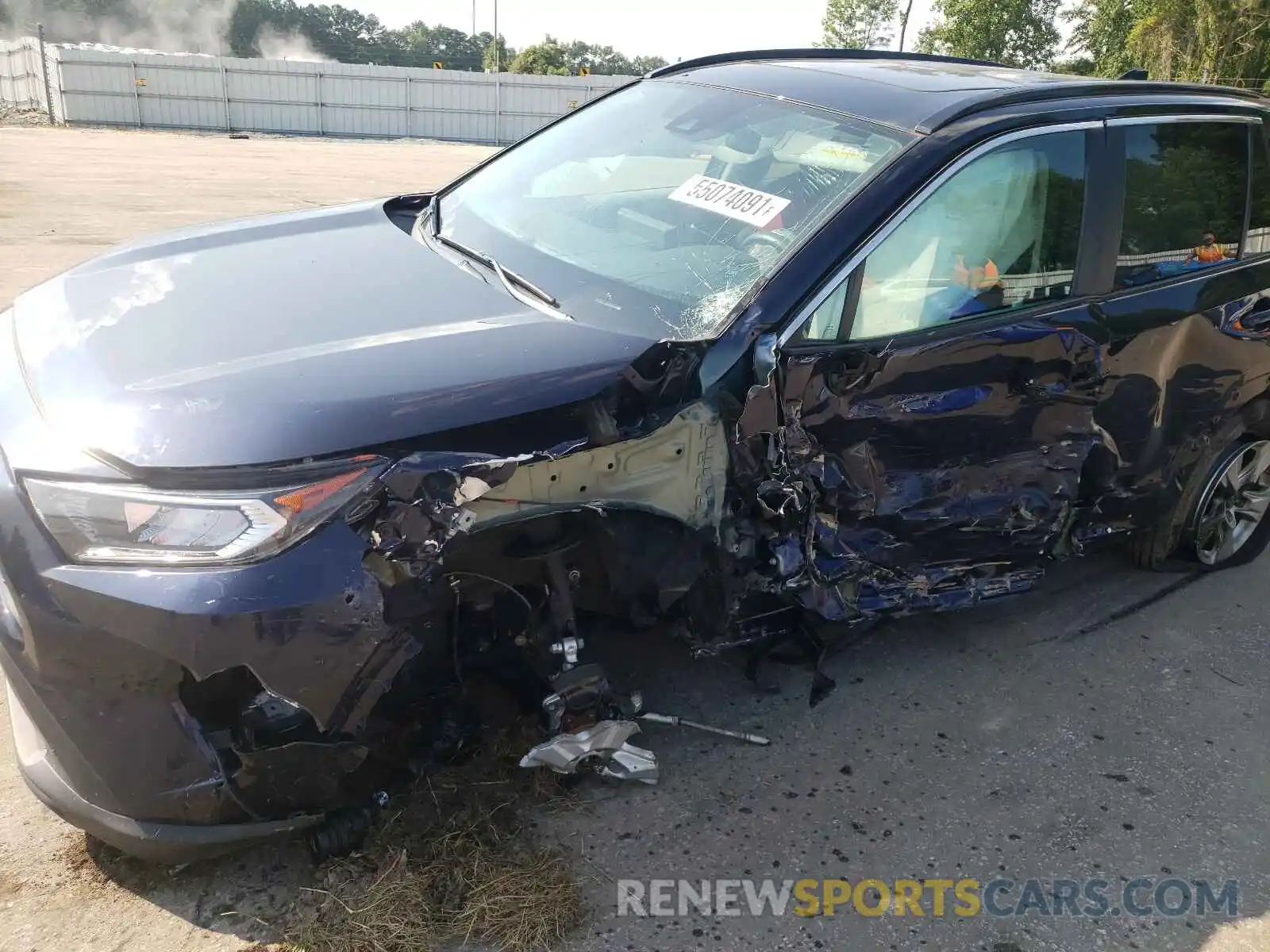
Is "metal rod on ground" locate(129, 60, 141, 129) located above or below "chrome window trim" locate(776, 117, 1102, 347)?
above

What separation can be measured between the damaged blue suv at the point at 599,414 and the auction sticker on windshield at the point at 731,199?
0.5 inches

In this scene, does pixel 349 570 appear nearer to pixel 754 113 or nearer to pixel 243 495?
pixel 243 495

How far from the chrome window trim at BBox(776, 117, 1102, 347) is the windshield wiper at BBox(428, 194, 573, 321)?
0.61 meters

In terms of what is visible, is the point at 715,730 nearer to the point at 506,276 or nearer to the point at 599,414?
the point at 599,414

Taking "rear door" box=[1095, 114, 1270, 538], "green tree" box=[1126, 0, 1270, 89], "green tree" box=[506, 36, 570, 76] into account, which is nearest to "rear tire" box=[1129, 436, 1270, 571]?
"rear door" box=[1095, 114, 1270, 538]

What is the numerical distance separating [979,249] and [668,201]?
966 mm

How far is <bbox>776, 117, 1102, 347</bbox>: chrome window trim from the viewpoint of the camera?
2529 millimetres

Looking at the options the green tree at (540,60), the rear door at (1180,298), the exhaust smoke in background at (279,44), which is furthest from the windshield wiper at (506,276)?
the exhaust smoke in background at (279,44)

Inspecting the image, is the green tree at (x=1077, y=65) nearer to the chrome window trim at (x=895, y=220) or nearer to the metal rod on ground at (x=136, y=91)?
the metal rod on ground at (x=136, y=91)

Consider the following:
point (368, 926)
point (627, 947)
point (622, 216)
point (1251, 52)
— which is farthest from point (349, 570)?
point (1251, 52)

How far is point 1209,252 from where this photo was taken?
349 centimetres

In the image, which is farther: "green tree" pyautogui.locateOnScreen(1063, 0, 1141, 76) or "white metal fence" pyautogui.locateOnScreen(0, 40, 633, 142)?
"green tree" pyautogui.locateOnScreen(1063, 0, 1141, 76)

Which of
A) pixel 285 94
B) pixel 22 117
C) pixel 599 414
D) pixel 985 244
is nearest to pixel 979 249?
pixel 985 244

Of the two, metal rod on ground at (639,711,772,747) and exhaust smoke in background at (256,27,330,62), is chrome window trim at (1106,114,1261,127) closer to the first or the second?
metal rod on ground at (639,711,772,747)
